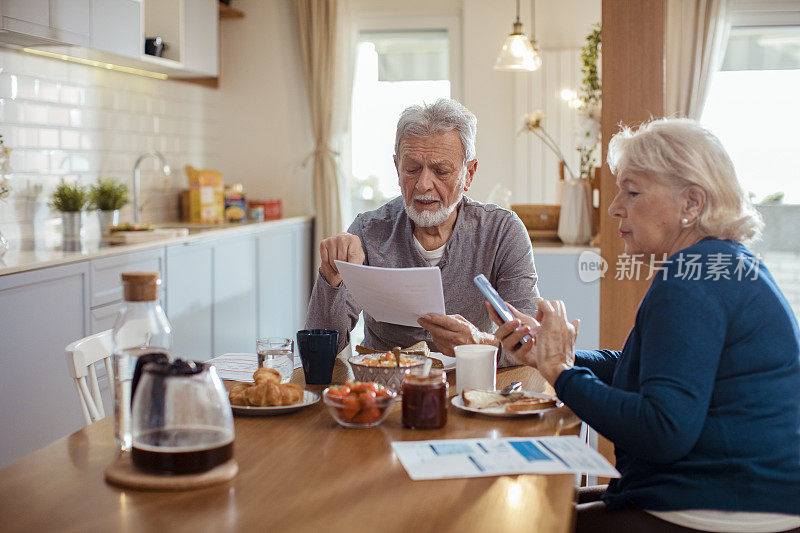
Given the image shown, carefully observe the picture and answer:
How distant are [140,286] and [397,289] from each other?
2.47 feet

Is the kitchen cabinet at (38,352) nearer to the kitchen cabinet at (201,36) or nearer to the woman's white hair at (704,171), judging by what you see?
the kitchen cabinet at (201,36)

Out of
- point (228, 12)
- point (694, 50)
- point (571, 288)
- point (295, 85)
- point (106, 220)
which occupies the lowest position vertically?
point (571, 288)

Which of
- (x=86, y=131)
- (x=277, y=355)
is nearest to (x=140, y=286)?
(x=277, y=355)

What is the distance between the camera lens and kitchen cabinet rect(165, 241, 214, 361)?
3.91 meters

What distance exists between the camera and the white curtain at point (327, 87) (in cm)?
554

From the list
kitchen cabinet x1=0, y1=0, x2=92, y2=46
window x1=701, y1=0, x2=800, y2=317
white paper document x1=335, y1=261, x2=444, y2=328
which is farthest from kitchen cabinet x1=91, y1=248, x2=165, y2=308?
window x1=701, y1=0, x2=800, y2=317

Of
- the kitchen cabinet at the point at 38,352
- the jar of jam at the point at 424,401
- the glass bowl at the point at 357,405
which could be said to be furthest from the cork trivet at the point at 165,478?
the kitchen cabinet at the point at 38,352

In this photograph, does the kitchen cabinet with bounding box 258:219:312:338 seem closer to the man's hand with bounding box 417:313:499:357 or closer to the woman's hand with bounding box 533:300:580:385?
the man's hand with bounding box 417:313:499:357

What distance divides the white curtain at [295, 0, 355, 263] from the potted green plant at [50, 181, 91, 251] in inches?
86.5

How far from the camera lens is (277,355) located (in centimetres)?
175

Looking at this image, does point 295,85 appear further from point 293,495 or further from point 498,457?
point 293,495

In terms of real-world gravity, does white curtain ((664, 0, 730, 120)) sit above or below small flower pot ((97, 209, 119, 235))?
above

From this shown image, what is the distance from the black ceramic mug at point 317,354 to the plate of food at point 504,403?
11.7 inches

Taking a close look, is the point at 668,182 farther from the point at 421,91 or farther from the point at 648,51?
the point at 421,91
